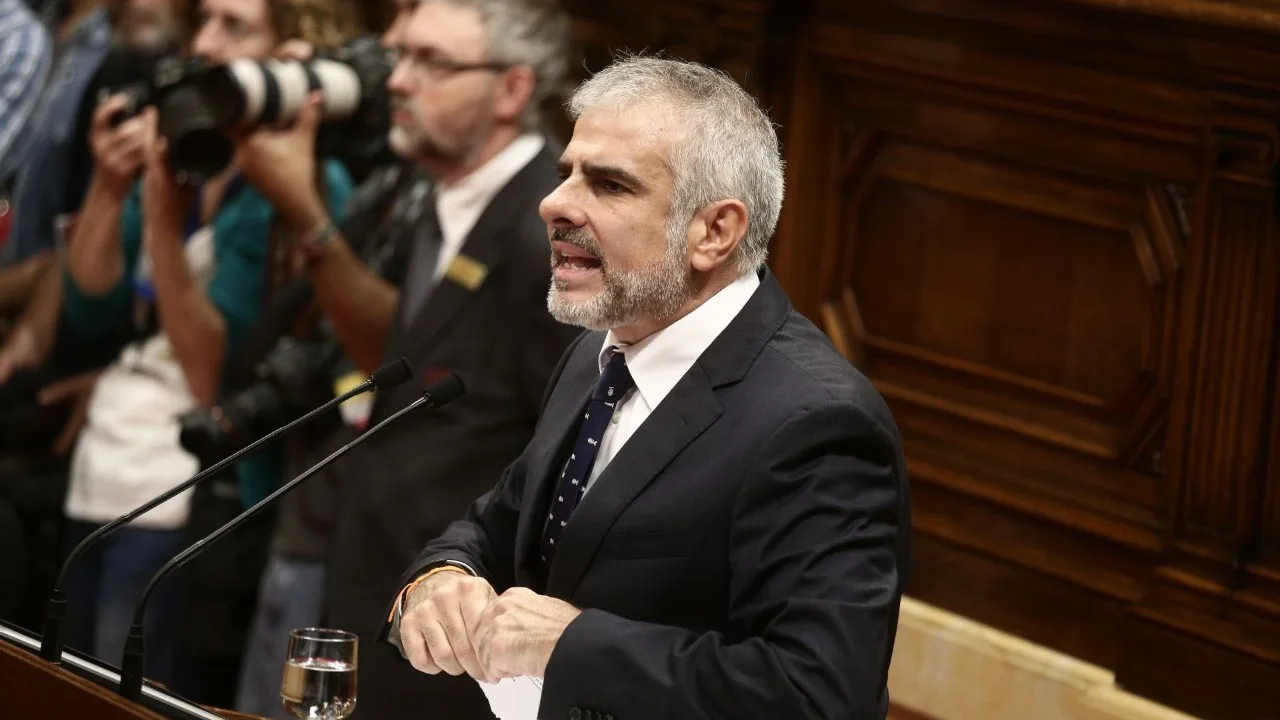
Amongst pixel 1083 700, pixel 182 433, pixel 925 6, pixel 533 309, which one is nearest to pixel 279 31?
pixel 182 433

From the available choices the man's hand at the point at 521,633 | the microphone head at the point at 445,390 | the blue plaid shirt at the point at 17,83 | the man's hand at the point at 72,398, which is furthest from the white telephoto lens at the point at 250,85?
the man's hand at the point at 521,633

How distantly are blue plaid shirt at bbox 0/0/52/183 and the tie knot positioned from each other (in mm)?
3027

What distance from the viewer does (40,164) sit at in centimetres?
471

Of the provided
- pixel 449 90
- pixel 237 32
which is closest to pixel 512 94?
pixel 449 90

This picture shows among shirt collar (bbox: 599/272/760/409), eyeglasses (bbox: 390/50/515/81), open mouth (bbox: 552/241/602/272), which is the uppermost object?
eyeglasses (bbox: 390/50/515/81)

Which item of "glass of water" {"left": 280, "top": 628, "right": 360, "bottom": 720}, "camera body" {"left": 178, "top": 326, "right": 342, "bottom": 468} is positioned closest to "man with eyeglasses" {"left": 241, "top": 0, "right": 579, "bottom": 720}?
"camera body" {"left": 178, "top": 326, "right": 342, "bottom": 468}

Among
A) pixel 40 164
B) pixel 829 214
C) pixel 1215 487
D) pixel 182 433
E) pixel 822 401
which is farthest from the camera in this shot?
pixel 40 164

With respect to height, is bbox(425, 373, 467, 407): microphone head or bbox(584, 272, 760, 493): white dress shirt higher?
bbox(584, 272, 760, 493): white dress shirt

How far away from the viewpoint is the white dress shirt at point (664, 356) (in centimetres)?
214

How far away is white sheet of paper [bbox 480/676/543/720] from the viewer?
213 centimetres

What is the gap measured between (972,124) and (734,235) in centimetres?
124

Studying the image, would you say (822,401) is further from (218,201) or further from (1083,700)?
(218,201)

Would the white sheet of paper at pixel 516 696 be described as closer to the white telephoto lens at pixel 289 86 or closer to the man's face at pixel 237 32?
the white telephoto lens at pixel 289 86

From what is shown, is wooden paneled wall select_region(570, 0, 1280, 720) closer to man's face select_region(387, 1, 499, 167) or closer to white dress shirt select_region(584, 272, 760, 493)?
man's face select_region(387, 1, 499, 167)
